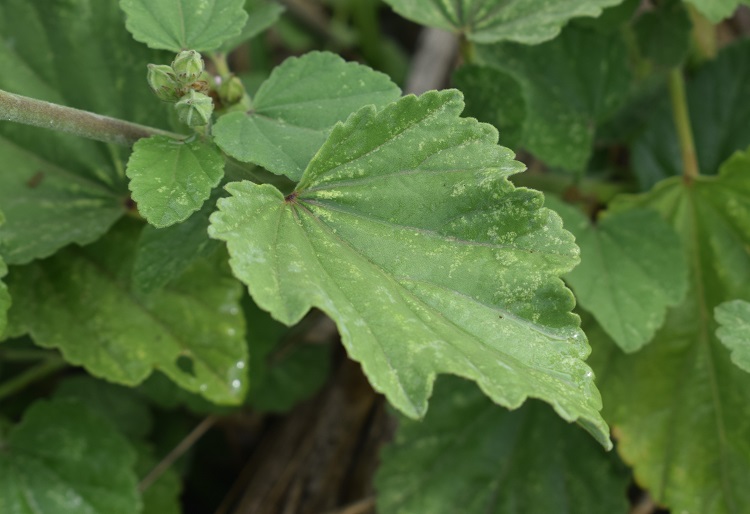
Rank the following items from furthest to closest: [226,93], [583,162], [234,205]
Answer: [583,162], [226,93], [234,205]

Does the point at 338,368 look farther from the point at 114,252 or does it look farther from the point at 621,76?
the point at 621,76

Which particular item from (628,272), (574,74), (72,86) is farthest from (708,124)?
(72,86)

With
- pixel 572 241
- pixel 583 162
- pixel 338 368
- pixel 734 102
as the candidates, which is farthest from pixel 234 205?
pixel 734 102

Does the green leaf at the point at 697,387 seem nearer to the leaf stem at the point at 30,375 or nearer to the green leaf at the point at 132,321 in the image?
the green leaf at the point at 132,321

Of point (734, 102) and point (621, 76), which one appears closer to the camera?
point (621, 76)

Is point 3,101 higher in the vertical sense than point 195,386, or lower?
higher

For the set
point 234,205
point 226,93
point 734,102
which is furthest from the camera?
point 734,102
